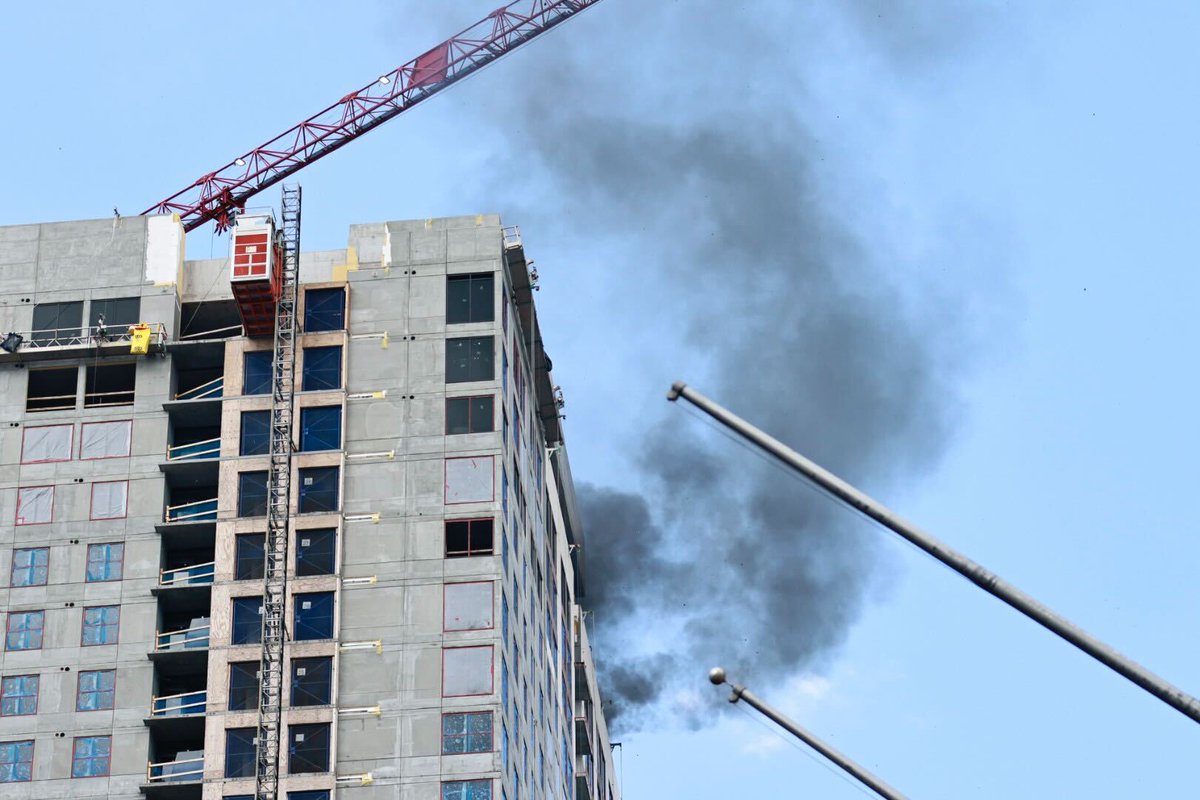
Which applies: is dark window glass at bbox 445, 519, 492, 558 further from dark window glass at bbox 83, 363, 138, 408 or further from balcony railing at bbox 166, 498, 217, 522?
dark window glass at bbox 83, 363, 138, 408

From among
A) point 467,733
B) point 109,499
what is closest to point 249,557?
point 109,499

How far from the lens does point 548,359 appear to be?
473 ft

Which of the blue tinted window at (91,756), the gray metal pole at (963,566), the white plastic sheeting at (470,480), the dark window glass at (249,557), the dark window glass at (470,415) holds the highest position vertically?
the dark window glass at (470,415)

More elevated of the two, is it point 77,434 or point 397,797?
point 77,434

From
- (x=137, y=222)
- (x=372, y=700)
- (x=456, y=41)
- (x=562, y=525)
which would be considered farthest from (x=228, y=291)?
(x=456, y=41)

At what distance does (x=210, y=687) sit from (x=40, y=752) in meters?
9.91

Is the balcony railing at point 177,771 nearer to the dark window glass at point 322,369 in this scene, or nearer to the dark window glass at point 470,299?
the dark window glass at point 322,369

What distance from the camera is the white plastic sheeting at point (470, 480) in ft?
393

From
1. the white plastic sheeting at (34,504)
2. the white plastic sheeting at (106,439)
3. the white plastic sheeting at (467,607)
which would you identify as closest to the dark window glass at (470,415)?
the white plastic sheeting at (467,607)

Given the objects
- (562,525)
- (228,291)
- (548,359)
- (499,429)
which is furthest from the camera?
(562,525)

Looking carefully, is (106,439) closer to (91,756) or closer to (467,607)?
(91,756)

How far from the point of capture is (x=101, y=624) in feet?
393

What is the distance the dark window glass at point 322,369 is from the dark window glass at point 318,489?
5.34 metres

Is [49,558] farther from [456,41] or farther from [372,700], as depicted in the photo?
[456,41]
